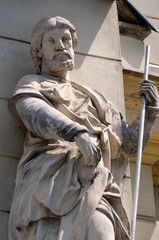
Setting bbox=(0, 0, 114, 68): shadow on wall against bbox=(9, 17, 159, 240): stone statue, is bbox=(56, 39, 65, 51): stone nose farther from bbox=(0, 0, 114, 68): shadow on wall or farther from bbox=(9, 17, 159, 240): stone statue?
bbox=(0, 0, 114, 68): shadow on wall

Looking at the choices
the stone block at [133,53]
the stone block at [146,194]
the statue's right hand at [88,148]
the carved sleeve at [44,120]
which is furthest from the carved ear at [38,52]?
the stone block at [146,194]

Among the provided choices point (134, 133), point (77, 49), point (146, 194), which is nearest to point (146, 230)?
point (146, 194)

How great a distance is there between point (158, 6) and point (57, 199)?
13.6 feet

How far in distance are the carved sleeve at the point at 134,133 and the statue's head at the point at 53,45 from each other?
0.74 m

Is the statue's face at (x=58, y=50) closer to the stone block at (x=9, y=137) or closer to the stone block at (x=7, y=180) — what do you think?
the stone block at (x=9, y=137)

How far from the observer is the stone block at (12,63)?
7.99 m

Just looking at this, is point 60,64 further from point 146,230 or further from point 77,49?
point 146,230

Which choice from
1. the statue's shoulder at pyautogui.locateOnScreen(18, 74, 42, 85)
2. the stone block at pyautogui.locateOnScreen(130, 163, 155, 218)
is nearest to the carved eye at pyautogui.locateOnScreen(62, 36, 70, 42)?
the statue's shoulder at pyautogui.locateOnScreen(18, 74, 42, 85)

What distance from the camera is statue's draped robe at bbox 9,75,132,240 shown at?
267 inches

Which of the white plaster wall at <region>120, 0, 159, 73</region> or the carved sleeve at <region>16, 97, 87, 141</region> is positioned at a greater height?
the white plaster wall at <region>120, 0, 159, 73</region>

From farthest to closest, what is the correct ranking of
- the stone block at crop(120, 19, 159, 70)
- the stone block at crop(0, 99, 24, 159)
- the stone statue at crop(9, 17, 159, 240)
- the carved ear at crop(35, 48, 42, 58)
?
1. the stone block at crop(120, 19, 159, 70)
2. the carved ear at crop(35, 48, 42, 58)
3. the stone block at crop(0, 99, 24, 159)
4. the stone statue at crop(9, 17, 159, 240)

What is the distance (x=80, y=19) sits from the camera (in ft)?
28.4

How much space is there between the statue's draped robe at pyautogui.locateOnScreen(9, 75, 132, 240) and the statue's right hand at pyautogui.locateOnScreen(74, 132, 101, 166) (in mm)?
60

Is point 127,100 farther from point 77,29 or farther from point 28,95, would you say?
point 28,95
